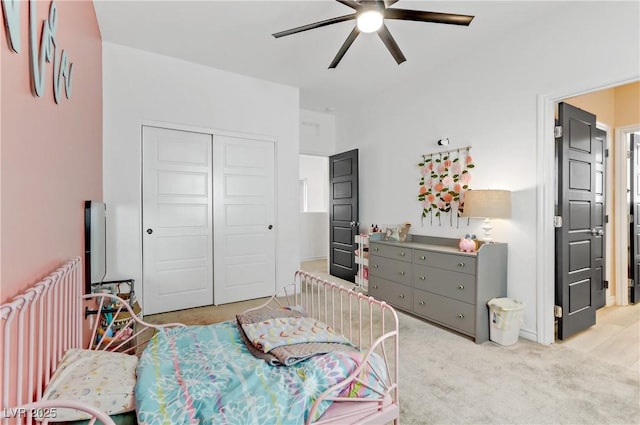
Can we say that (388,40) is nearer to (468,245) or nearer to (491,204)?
(491,204)

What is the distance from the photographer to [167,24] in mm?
2896

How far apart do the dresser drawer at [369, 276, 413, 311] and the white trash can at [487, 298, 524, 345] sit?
33.0 inches

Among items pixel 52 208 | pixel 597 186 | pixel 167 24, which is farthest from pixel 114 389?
pixel 597 186

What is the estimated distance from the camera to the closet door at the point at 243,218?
12.6 feet

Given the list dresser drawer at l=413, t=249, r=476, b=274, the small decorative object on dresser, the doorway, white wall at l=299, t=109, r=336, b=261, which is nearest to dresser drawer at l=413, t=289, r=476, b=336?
dresser drawer at l=413, t=249, r=476, b=274

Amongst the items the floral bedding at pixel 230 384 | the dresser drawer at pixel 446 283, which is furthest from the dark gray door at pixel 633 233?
the floral bedding at pixel 230 384

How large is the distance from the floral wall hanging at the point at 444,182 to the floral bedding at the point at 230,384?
2516 mm

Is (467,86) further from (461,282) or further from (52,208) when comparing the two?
(52,208)

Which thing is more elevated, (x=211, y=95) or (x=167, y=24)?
(x=167, y=24)

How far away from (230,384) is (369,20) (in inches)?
90.9

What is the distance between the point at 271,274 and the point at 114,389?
3089 millimetres

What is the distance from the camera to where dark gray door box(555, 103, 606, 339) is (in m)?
2.76

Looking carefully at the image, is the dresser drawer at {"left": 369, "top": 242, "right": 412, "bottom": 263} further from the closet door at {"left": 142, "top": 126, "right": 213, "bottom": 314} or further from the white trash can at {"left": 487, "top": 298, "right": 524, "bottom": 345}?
the closet door at {"left": 142, "top": 126, "right": 213, "bottom": 314}

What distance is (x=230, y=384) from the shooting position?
1207 millimetres
